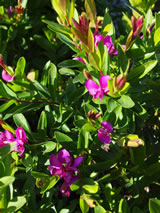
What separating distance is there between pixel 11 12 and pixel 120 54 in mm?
1123

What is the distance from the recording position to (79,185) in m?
1.10

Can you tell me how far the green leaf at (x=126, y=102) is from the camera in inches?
40.0

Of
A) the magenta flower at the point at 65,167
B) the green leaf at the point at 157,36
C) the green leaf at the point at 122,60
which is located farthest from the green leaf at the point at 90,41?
the magenta flower at the point at 65,167

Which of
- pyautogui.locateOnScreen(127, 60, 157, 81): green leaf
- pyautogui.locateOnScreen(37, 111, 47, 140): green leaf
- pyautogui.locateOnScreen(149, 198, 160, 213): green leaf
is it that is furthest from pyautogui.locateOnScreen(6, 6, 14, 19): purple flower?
pyautogui.locateOnScreen(149, 198, 160, 213): green leaf

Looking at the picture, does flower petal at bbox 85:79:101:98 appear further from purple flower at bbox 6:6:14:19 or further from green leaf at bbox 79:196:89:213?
purple flower at bbox 6:6:14:19

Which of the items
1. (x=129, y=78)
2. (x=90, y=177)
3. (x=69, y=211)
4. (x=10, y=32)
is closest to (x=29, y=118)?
(x=10, y=32)

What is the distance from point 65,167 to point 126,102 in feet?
1.16

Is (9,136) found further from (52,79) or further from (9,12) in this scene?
(9,12)

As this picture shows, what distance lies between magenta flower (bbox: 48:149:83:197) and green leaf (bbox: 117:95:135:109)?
277 millimetres

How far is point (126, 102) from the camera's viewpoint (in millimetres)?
1027

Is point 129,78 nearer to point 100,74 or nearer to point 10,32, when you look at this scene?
point 100,74

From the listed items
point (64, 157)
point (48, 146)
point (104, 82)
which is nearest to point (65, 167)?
point (64, 157)

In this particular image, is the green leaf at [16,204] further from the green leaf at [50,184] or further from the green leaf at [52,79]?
the green leaf at [52,79]

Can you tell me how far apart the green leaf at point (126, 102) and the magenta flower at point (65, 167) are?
0.28m
